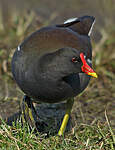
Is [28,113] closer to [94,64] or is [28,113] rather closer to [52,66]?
[52,66]

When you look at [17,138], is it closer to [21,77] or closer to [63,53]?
[21,77]

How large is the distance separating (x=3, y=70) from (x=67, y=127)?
5.40ft

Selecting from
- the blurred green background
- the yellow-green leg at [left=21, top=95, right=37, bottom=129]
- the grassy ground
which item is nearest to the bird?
the yellow-green leg at [left=21, top=95, right=37, bottom=129]

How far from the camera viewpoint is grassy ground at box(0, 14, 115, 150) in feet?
10.1

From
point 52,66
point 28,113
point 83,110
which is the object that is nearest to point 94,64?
point 83,110

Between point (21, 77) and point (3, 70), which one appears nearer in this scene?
point (21, 77)

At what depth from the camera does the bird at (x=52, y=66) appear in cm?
307

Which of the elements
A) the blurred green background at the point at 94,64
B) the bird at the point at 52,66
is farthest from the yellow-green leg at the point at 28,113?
the blurred green background at the point at 94,64

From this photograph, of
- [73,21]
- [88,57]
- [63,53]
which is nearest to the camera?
[63,53]

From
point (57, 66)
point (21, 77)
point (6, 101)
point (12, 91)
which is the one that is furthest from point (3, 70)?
point (57, 66)

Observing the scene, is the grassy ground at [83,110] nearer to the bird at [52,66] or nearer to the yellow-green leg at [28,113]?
the yellow-green leg at [28,113]

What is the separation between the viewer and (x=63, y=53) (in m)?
3.05

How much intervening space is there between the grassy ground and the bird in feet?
1.20

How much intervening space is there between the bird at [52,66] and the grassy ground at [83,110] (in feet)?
1.20
